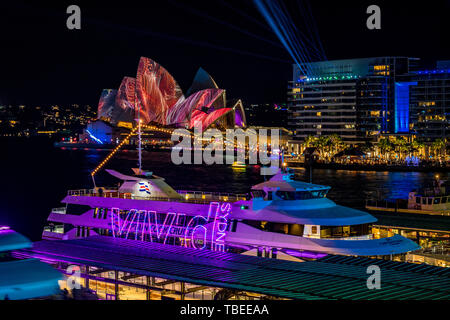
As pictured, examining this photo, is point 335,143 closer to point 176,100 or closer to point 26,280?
point 176,100

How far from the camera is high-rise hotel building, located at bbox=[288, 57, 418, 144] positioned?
11156 centimetres

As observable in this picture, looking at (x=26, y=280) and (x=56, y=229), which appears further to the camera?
(x=56, y=229)

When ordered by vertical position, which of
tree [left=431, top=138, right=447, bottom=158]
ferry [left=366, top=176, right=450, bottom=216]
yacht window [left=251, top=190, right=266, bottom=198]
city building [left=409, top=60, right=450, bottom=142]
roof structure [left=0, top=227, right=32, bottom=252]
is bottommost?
ferry [left=366, top=176, right=450, bottom=216]

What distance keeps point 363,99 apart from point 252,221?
9478 centimetres

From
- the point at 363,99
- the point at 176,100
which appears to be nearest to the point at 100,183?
the point at 176,100

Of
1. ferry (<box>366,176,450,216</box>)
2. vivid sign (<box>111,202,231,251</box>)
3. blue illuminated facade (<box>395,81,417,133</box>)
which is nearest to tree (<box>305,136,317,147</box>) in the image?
blue illuminated facade (<box>395,81,417,133</box>)

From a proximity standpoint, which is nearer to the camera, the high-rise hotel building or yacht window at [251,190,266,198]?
yacht window at [251,190,266,198]

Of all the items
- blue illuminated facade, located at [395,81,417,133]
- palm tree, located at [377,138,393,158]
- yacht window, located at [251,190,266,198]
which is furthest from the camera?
blue illuminated facade, located at [395,81,417,133]

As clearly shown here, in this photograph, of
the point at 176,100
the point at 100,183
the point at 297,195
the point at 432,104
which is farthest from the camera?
the point at 176,100

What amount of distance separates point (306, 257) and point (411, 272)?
522cm

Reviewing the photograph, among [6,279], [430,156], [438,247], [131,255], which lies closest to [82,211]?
[131,255]

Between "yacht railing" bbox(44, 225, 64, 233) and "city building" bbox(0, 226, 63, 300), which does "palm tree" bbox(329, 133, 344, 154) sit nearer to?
"yacht railing" bbox(44, 225, 64, 233)

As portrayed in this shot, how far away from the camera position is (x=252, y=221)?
74.1ft

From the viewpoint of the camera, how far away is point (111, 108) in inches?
5285
